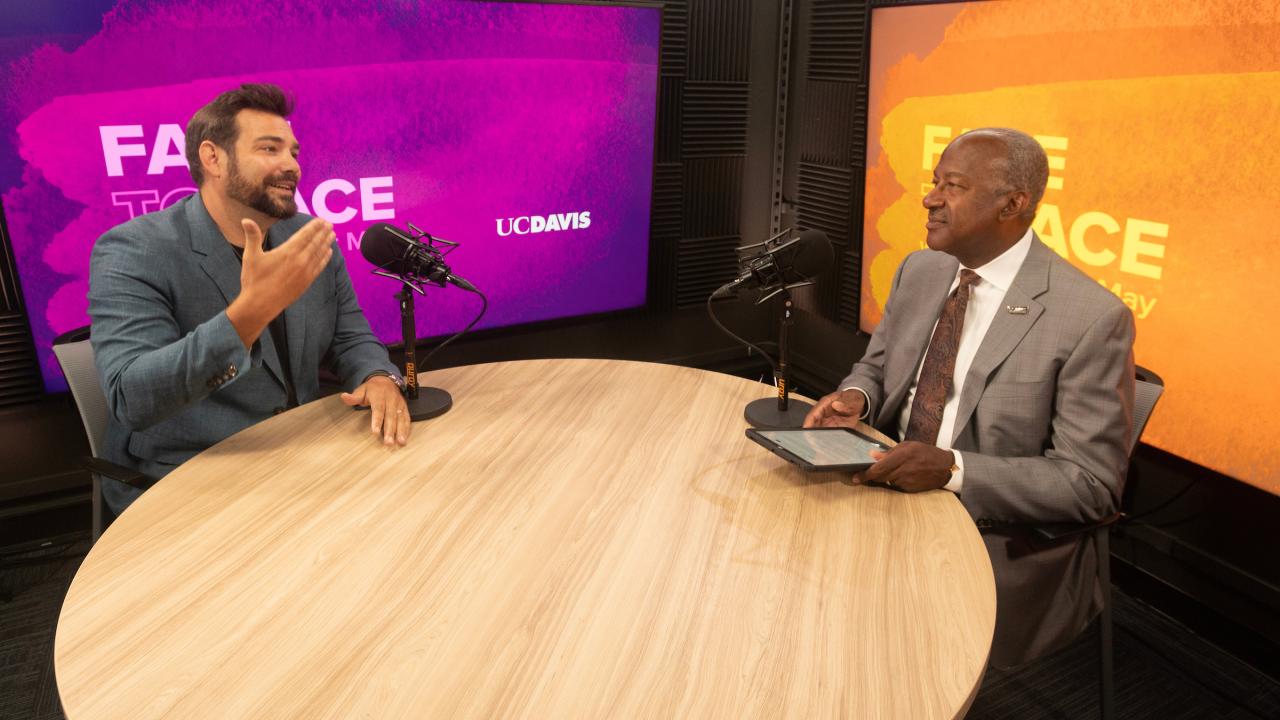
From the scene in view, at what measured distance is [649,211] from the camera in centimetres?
447

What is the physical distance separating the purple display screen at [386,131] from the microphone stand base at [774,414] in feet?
6.91

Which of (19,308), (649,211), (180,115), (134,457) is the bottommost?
(134,457)

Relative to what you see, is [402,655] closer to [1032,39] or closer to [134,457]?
[134,457]

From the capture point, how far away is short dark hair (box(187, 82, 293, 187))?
2.39 metres

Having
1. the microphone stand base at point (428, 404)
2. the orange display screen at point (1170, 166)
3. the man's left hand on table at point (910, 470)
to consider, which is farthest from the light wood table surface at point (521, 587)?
the orange display screen at point (1170, 166)

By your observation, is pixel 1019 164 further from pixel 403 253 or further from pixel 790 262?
pixel 403 253

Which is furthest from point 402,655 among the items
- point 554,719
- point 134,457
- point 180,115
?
point 180,115

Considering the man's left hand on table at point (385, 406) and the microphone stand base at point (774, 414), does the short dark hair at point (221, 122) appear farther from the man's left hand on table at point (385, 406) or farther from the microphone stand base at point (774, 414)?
the microphone stand base at point (774, 414)

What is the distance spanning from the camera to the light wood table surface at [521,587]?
1.23 meters

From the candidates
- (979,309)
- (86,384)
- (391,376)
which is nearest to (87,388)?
(86,384)

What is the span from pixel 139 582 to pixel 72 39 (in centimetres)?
237

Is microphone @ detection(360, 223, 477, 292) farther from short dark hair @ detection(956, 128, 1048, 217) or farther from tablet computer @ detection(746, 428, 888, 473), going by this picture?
short dark hair @ detection(956, 128, 1048, 217)

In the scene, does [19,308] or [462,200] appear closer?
[19,308]

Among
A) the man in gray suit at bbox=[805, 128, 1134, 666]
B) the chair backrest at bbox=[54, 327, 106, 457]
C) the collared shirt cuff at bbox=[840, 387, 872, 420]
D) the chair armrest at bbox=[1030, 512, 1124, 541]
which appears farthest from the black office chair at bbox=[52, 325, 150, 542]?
the chair armrest at bbox=[1030, 512, 1124, 541]
